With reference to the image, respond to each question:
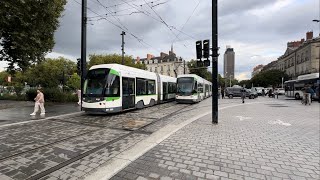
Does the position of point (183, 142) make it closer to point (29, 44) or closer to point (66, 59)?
point (29, 44)

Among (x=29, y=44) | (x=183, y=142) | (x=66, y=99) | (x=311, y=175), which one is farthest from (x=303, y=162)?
(x=66, y=99)

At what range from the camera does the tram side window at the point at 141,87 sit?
1655 cm

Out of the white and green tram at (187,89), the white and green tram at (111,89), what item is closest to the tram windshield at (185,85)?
the white and green tram at (187,89)

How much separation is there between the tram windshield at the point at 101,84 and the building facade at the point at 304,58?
61063 millimetres

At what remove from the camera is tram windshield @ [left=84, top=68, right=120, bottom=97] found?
13188 millimetres

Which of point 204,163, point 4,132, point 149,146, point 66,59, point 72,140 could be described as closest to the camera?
point 204,163

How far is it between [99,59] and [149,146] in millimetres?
46474

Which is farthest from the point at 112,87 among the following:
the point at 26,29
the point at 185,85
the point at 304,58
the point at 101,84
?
the point at 304,58

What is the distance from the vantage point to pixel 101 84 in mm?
13312

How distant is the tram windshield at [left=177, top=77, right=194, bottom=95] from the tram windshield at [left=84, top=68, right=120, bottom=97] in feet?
34.4

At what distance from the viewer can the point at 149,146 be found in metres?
6.37

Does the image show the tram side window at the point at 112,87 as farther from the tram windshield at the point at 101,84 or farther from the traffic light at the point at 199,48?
the traffic light at the point at 199,48

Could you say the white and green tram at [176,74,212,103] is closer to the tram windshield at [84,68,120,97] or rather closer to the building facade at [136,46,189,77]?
the tram windshield at [84,68,120,97]

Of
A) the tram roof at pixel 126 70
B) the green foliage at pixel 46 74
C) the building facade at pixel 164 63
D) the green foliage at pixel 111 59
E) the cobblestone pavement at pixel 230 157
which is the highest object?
the building facade at pixel 164 63
